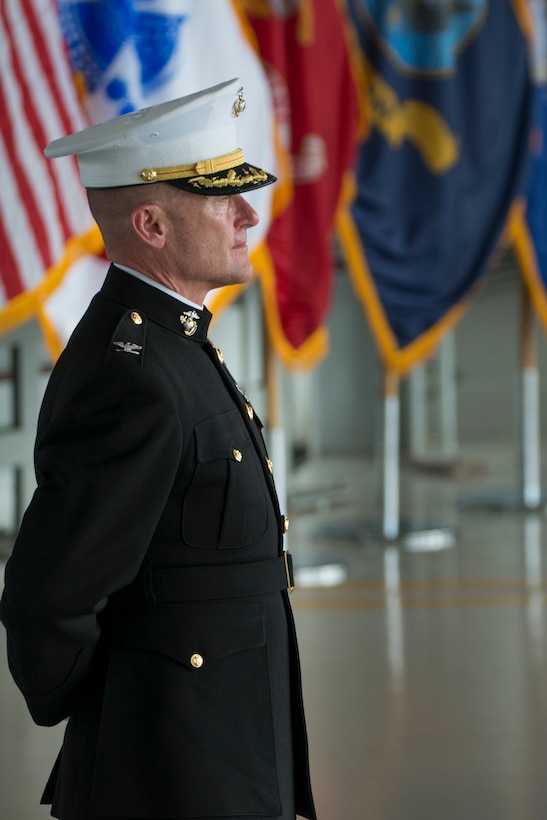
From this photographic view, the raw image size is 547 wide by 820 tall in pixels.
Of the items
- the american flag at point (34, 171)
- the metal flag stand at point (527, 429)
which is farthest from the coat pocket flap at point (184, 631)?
the metal flag stand at point (527, 429)

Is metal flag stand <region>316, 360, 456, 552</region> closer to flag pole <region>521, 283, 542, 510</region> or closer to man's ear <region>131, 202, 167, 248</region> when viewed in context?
flag pole <region>521, 283, 542, 510</region>

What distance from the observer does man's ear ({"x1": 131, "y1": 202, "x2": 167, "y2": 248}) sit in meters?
1.39

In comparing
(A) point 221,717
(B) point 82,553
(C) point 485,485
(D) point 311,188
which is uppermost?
(D) point 311,188

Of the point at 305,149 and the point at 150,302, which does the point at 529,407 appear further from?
the point at 150,302

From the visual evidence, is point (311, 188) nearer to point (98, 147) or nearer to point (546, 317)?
point (546, 317)

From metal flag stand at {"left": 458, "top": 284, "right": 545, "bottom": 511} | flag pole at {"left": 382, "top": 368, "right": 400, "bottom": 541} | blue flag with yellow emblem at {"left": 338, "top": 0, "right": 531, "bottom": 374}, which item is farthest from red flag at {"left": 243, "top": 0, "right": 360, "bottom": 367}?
metal flag stand at {"left": 458, "top": 284, "right": 545, "bottom": 511}

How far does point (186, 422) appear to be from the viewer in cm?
135

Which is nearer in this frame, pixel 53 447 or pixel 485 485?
pixel 53 447

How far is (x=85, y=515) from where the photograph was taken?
1243 mm

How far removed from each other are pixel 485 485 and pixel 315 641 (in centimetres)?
489

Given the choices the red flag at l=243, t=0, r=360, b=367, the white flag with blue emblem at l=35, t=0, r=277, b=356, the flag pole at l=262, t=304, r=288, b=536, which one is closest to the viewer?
the white flag with blue emblem at l=35, t=0, r=277, b=356

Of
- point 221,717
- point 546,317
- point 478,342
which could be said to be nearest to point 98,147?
point 221,717

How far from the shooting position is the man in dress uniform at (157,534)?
126 centimetres

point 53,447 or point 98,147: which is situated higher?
point 98,147
